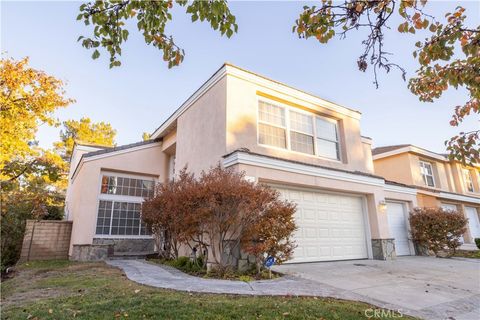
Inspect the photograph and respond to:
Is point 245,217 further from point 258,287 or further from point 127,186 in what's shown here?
point 127,186

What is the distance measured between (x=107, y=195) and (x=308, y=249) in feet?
29.3

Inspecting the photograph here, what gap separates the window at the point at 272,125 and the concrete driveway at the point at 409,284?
4412mm

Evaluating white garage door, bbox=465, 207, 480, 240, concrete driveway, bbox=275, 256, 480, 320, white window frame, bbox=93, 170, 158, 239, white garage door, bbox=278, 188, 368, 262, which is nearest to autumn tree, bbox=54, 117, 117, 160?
white window frame, bbox=93, 170, 158, 239

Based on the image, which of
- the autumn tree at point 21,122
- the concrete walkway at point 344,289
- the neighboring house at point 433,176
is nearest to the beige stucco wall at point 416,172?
the neighboring house at point 433,176

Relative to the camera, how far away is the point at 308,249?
983 cm

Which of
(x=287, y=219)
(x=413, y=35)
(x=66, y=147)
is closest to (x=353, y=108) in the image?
(x=287, y=219)

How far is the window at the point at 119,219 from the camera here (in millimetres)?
12391

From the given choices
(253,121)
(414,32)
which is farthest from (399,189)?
(414,32)

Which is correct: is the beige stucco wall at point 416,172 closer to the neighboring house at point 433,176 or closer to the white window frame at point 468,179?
the neighboring house at point 433,176

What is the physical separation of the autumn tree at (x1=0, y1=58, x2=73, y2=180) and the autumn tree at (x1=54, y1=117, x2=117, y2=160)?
565 inches

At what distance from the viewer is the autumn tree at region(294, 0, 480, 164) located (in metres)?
3.43

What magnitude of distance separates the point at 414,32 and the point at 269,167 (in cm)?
600

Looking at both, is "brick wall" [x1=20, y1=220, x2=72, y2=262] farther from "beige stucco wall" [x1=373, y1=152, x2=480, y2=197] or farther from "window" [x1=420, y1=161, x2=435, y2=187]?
"window" [x1=420, y1=161, x2=435, y2=187]

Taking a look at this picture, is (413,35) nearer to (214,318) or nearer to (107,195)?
(214,318)
